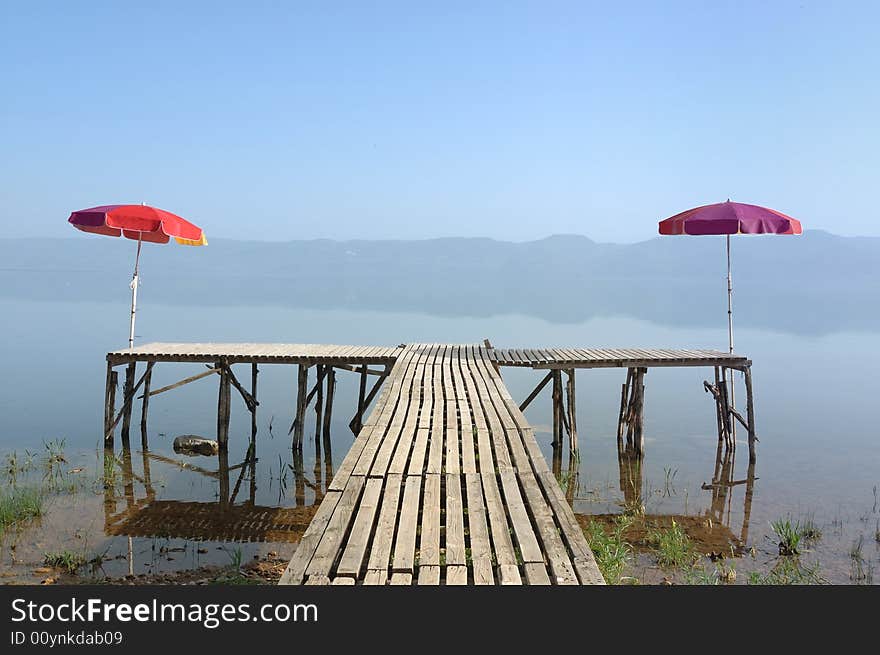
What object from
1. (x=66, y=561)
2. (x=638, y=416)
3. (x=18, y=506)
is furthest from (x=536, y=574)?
(x=638, y=416)

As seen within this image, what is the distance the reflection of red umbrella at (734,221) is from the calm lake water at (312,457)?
2.83 m

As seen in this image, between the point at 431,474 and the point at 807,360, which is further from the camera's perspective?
the point at 807,360

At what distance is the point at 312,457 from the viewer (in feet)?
46.6

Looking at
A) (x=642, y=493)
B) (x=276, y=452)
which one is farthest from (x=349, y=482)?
(x=276, y=452)

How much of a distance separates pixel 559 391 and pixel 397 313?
37.4 m

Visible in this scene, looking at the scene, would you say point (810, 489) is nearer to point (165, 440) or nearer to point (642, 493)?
point (642, 493)

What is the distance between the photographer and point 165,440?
1535cm

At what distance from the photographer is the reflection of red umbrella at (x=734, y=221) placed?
44.1 ft

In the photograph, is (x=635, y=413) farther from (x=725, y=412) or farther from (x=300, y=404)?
(x=300, y=404)

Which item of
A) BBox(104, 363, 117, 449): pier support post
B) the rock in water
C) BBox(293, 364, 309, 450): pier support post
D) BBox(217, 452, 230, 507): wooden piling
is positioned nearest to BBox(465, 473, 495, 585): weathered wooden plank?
BBox(217, 452, 230, 507): wooden piling

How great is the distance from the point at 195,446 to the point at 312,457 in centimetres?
210

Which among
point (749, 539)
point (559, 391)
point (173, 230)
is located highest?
point (173, 230)

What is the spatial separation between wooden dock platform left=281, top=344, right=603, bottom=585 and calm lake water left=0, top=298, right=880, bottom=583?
285cm
